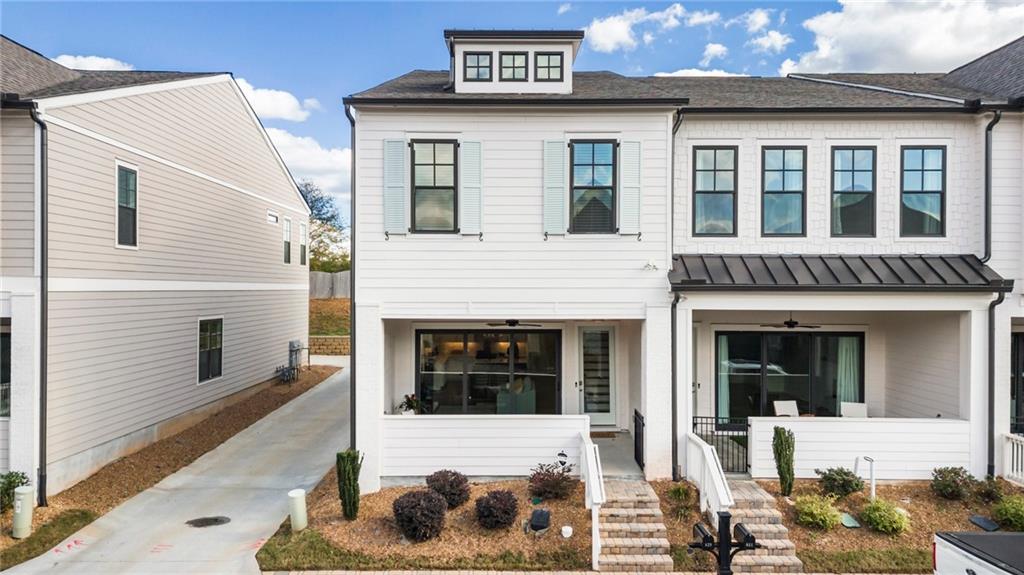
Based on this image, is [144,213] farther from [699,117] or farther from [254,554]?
[699,117]

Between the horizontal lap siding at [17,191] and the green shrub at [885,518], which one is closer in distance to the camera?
the green shrub at [885,518]

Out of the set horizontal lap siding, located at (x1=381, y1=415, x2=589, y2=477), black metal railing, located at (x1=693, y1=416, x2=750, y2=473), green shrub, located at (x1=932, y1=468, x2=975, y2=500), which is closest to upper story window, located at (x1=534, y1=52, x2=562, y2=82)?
horizontal lap siding, located at (x1=381, y1=415, x2=589, y2=477)

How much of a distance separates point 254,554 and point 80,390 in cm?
512

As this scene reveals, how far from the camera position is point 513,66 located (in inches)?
379

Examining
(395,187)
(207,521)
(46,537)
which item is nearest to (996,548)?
(395,187)

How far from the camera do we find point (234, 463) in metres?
11.0

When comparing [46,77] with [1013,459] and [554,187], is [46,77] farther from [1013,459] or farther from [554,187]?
[1013,459]

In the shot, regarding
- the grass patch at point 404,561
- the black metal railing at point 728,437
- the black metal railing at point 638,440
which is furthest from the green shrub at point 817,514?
the grass patch at point 404,561

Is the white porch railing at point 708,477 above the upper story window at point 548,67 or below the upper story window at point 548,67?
below

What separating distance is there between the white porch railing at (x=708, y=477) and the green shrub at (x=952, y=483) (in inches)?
138

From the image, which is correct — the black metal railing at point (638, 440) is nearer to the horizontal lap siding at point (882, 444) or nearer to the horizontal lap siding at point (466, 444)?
the horizontal lap siding at point (466, 444)

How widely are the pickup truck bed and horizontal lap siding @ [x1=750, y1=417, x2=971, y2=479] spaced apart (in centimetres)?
338

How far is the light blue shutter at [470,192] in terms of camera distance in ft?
29.3

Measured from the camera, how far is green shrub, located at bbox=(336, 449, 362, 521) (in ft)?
25.6
